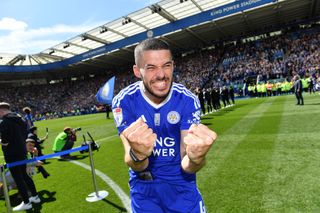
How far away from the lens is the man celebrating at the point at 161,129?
8.18 feet

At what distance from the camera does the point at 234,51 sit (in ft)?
140

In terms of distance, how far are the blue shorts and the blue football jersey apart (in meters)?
0.07

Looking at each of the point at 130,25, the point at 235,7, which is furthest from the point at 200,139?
the point at 130,25

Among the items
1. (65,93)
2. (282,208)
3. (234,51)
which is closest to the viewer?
(282,208)

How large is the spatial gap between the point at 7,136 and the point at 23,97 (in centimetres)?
6331

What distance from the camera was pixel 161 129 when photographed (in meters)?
2.68

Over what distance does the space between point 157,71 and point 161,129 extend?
1.79 ft

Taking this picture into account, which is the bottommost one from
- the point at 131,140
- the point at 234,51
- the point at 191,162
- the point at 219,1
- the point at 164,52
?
the point at 191,162

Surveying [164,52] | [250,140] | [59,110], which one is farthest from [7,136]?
[59,110]

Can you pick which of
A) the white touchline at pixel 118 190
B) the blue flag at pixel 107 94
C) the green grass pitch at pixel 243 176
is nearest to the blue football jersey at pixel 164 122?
the green grass pitch at pixel 243 176

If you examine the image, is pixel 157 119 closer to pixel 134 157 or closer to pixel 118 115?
pixel 118 115

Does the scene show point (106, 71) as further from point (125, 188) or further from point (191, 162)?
point (191, 162)

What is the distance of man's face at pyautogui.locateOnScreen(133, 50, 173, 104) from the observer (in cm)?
248

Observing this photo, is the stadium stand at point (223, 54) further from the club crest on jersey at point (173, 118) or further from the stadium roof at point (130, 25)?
the club crest on jersey at point (173, 118)
